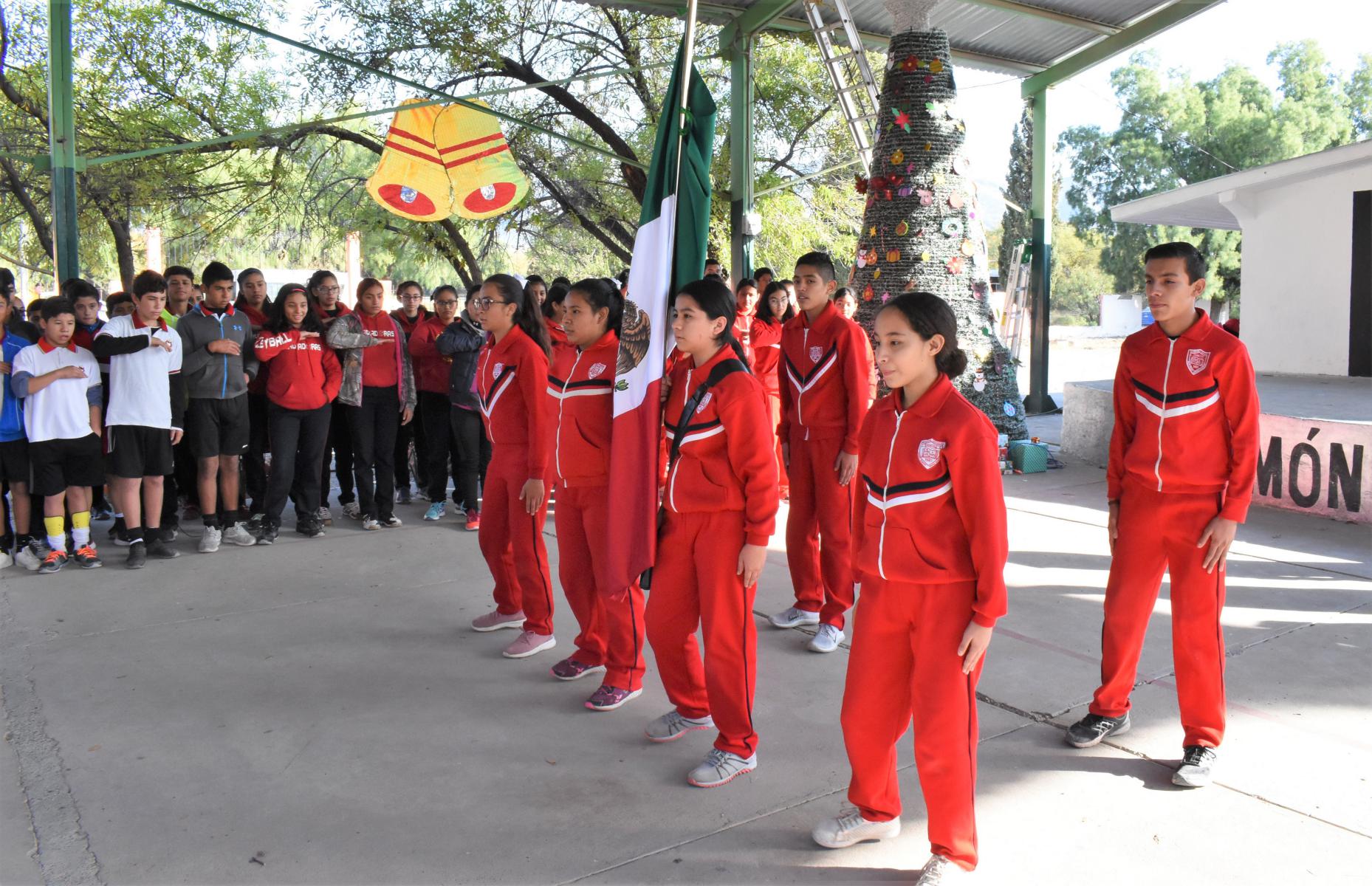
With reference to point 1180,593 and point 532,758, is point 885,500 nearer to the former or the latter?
point 1180,593

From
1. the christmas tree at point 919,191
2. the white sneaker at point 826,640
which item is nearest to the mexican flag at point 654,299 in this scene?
the white sneaker at point 826,640

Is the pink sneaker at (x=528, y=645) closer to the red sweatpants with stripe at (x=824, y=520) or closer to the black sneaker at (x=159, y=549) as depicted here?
the red sweatpants with stripe at (x=824, y=520)

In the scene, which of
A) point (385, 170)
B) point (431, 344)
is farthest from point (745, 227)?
point (431, 344)

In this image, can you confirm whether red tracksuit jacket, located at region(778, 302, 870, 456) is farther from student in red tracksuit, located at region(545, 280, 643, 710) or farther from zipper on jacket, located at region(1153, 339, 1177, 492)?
zipper on jacket, located at region(1153, 339, 1177, 492)

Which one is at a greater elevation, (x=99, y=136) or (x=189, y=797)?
(x=99, y=136)

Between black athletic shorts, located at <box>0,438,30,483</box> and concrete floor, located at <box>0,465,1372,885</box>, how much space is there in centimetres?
90

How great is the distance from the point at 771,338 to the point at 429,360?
108 inches

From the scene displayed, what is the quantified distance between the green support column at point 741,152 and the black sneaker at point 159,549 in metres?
6.64

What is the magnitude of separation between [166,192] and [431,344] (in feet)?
25.0

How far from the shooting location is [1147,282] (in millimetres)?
3527

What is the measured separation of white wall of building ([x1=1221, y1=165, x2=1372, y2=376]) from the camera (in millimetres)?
12719

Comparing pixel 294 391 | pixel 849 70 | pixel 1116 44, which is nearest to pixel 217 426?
pixel 294 391

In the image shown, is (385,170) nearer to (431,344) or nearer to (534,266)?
(431,344)

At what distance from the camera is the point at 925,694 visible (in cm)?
274
